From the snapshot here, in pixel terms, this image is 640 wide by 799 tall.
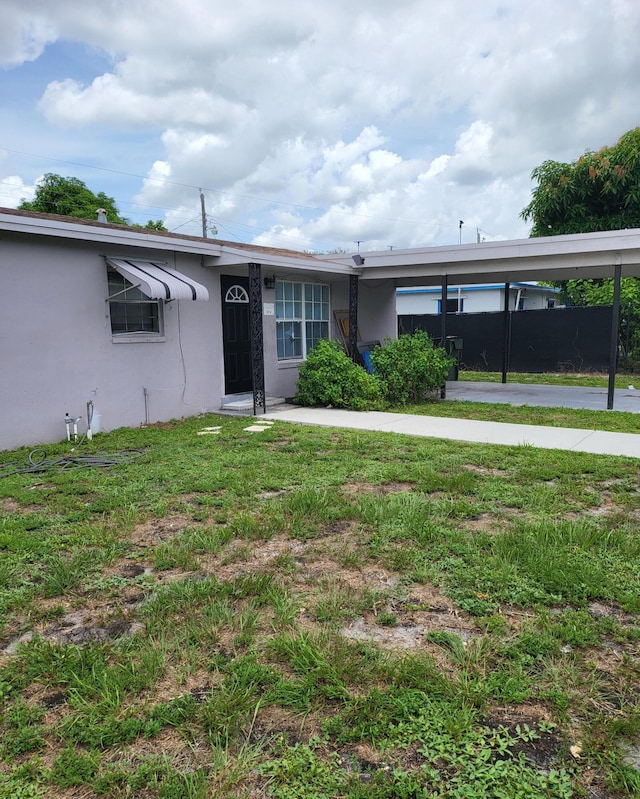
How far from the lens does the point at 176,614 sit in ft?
10.4

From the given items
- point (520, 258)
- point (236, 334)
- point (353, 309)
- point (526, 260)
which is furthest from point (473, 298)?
point (236, 334)

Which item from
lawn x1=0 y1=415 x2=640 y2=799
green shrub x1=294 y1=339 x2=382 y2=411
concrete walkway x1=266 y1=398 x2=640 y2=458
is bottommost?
lawn x1=0 y1=415 x2=640 y2=799

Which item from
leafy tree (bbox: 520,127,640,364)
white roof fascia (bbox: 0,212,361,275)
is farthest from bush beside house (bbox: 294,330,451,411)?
leafy tree (bbox: 520,127,640,364)

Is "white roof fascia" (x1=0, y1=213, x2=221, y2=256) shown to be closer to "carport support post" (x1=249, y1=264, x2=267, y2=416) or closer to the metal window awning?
the metal window awning

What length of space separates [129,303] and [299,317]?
4.37 m

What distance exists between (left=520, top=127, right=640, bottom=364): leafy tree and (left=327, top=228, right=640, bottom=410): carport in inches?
196

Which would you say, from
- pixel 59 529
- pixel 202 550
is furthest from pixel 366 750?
pixel 59 529

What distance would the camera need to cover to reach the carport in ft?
31.6

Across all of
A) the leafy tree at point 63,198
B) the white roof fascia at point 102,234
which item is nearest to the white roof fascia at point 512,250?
the white roof fascia at point 102,234

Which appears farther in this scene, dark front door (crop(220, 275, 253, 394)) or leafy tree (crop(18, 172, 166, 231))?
leafy tree (crop(18, 172, 166, 231))

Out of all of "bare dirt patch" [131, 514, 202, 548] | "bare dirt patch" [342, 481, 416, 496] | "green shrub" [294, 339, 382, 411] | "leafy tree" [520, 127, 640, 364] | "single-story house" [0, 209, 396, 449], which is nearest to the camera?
"bare dirt patch" [131, 514, 202, 548]

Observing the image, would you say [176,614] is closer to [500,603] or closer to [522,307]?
[500,603]

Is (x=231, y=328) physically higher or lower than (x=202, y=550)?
higher

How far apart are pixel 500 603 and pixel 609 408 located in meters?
8.15
